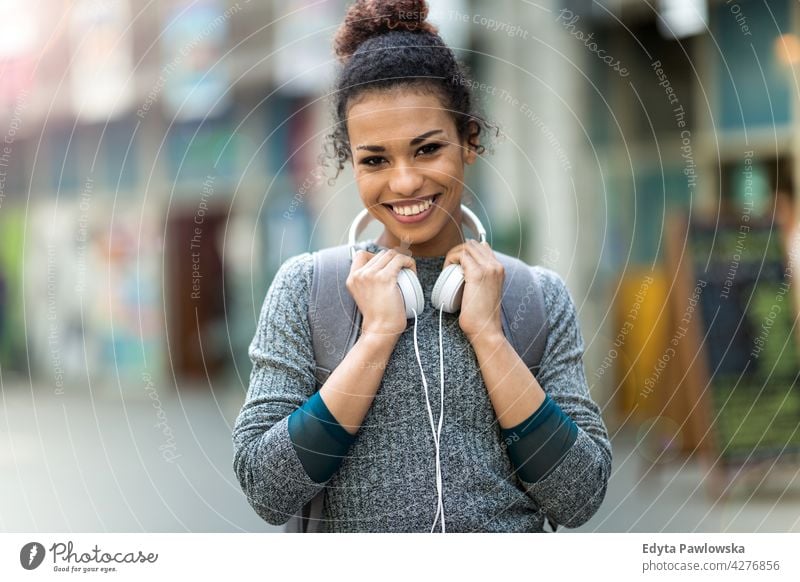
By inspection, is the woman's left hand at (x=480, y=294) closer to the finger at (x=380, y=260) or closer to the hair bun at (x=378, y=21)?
the finger at (x=380, y=260)

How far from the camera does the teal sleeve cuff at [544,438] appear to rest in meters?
1.79

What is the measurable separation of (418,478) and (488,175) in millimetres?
6683

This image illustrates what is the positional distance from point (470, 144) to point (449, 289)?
0.33 meters

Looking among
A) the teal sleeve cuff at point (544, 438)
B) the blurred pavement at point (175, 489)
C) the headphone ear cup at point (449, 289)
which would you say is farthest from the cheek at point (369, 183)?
the blurred pavement at point (175, 489)

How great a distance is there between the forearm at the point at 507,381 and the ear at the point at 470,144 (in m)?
0.39

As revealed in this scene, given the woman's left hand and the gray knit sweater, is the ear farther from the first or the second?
the gray knit sweater

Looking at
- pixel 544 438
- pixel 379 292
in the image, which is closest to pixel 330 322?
pixel 379 292

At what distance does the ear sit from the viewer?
1.96 m

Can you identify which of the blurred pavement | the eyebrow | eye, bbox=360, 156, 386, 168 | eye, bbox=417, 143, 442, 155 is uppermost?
the eyebrow

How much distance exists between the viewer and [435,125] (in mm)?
1858

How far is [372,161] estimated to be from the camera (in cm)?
189

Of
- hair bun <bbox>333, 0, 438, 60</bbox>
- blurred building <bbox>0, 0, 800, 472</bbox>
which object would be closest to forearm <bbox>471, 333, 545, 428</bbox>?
hair bun <bbox>333, 0, 438, 60</bbox>
